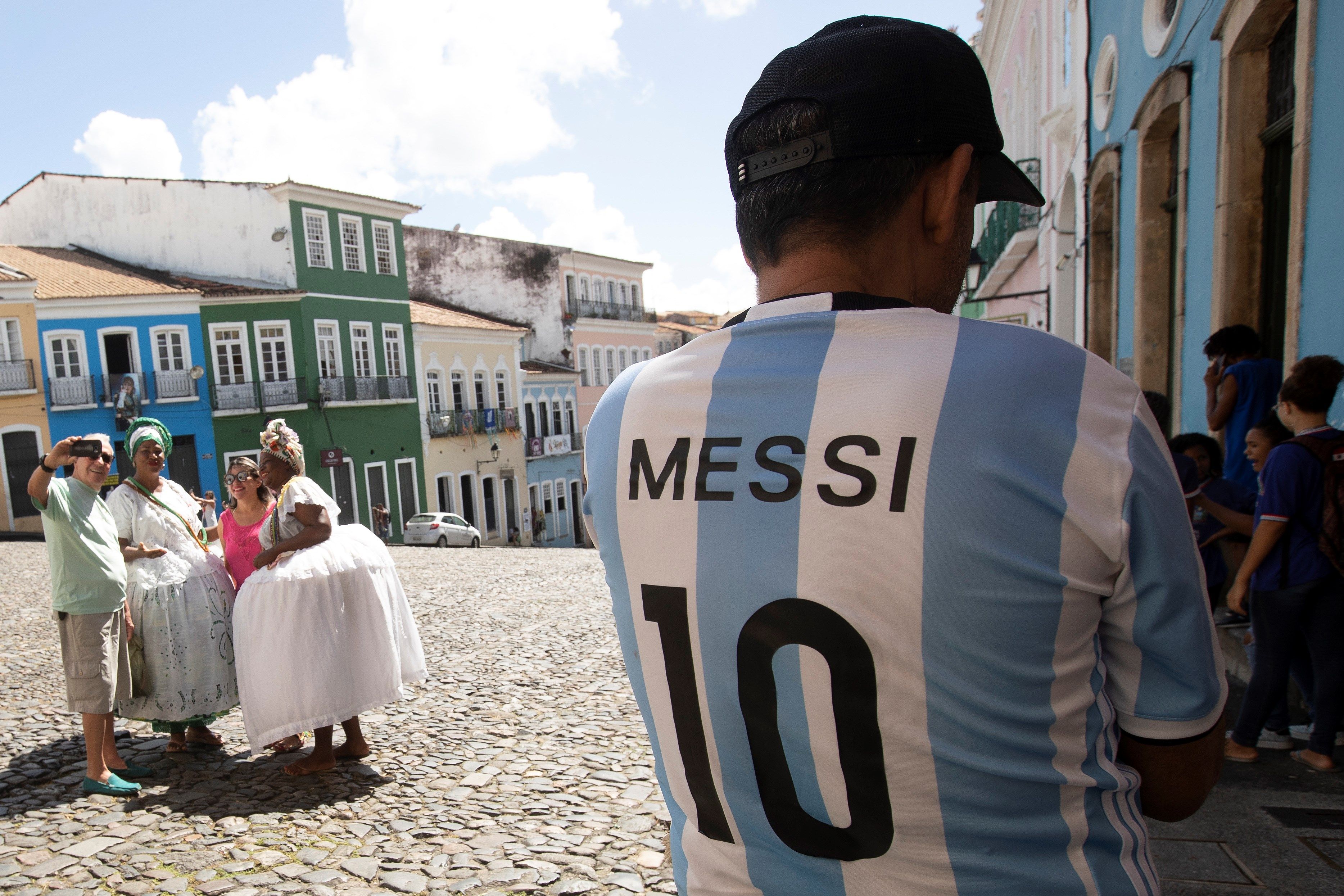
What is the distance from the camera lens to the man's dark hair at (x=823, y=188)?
3.35 feet

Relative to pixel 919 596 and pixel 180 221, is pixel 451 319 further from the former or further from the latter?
pixel 919 596

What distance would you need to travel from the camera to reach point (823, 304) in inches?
39.1

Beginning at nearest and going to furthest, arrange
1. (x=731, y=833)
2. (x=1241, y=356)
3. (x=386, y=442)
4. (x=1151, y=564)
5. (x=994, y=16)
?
(x=1151, y=564) → (x=731, y=833) → (x=1241, y=356) → (x=994, y=16) → (x=386, y=442)

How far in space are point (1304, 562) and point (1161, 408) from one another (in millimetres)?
1723

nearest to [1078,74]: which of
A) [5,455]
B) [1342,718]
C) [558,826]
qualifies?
[1342,718]

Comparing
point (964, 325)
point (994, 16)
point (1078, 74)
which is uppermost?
point (994, 16)

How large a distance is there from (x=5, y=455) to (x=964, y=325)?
103 feet

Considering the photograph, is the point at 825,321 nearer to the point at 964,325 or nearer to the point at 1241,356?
the point at 964,325

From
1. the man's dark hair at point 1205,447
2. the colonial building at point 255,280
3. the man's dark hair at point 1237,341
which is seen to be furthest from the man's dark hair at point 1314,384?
the colonial building at point 255,280

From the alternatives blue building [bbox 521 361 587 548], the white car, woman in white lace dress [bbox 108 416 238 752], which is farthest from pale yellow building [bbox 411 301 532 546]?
woman in white lace dress [bbox 108 416 238 752]

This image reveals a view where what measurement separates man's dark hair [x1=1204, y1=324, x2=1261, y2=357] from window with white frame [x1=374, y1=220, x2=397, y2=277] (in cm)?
2975

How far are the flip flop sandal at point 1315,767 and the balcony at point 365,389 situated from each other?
28957 millimetres

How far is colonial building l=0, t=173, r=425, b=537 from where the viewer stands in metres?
27.9

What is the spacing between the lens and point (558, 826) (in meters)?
3.81
